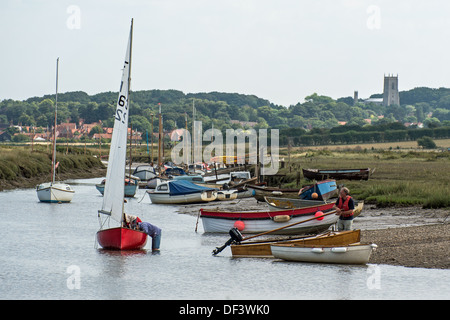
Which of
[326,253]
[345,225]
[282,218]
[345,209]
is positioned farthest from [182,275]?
[282,218]

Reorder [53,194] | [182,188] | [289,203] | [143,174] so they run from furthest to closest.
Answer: [143,174]
[182,188]
[53,194]
[289,203]

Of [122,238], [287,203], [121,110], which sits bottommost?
[122,238]

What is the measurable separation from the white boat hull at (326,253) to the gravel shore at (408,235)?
1.18 meters

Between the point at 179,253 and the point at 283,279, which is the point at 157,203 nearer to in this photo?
the point at 179,253

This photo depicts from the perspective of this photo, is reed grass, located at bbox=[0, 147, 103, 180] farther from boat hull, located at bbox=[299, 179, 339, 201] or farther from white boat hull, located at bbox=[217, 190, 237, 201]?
boat hull, located at bbox=[299, 179, 339, 201]

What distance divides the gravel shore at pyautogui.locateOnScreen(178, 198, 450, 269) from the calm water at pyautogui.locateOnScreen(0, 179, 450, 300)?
3.40 ft

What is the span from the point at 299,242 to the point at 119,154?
8.26 metres

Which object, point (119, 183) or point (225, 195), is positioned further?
point (225, 195)

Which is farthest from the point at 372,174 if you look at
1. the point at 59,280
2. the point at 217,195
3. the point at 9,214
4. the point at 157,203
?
the point at 59,280

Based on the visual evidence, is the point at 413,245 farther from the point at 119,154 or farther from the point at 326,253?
the point at 119,154

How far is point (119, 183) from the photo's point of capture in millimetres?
29562

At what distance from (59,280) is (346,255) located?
34.0 ft

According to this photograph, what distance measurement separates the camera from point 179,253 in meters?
31.2

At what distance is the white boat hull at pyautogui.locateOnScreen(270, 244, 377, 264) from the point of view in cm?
2578
